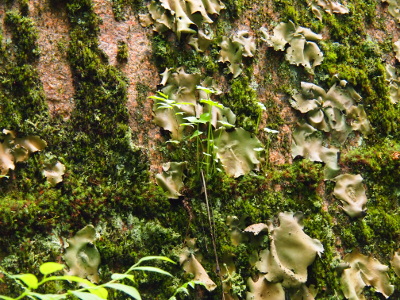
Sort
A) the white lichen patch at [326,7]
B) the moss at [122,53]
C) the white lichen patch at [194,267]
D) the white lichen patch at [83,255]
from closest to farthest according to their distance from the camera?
the white lichen patch at [83,255] → the white lichen patch at [194,267] → the moss at [122,53] → the white lichen patch at [326,7]

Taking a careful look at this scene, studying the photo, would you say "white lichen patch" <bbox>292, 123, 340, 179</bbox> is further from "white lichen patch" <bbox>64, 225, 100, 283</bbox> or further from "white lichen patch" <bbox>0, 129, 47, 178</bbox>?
"white lichen patch" <bbox>0, 129, 47, 178</bbox>

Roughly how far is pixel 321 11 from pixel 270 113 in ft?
2.15

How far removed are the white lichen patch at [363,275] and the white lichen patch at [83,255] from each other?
0.95m

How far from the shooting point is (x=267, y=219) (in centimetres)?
162

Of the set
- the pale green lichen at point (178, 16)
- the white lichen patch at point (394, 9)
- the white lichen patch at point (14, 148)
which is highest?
the pale green lichen at point (178, 16)

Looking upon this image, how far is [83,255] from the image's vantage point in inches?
53.3

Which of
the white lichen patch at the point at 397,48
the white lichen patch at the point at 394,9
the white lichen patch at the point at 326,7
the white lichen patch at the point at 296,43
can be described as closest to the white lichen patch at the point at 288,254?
the white lichen patch at the point at 296,43

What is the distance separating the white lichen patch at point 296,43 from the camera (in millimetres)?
1896

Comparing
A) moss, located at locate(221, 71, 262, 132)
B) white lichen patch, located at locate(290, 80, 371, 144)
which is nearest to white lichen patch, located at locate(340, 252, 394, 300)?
white lichen patch, located at locate(290, 80, 371, 144)

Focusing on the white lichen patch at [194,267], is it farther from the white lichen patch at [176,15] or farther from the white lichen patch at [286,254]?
the white lichen patch at [176,15]

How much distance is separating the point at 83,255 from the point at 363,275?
110cm

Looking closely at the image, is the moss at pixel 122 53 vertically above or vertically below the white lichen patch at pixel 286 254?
above

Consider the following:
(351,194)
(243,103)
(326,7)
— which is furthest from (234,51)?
(351,194)

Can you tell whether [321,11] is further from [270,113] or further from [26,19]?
[26,19]
